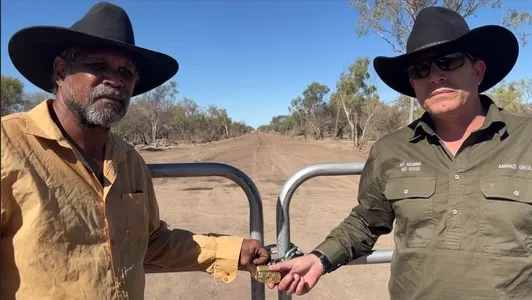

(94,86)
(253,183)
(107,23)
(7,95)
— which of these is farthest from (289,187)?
(7,95)

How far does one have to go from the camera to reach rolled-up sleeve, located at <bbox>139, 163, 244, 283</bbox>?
6.57 feet

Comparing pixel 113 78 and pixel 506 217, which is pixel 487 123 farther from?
pixel 113 78

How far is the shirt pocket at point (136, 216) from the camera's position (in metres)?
1.74

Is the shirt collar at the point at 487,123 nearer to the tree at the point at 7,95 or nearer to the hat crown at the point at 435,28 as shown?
the hat crown at the point at 435,28

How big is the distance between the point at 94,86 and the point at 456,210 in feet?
5.12

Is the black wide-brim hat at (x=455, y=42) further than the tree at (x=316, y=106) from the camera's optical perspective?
No

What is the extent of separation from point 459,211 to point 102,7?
5.65 feet

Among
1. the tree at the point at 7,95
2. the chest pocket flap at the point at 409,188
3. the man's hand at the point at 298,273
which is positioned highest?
the tree at the point at 7,95

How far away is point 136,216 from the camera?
178 cm

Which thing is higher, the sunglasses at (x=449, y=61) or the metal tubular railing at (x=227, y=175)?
the sunglasses at (x=449, y=61)

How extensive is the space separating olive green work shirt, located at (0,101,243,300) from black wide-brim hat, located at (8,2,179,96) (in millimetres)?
291

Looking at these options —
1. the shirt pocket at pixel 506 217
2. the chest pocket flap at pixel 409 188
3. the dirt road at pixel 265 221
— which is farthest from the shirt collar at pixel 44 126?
the dirt road at pixel 265 221

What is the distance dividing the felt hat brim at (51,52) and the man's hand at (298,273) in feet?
3.66

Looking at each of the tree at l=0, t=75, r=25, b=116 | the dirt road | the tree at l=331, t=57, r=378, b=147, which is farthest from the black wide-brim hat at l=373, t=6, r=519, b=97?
the tree at l=331, t=57, r=378, b=147
